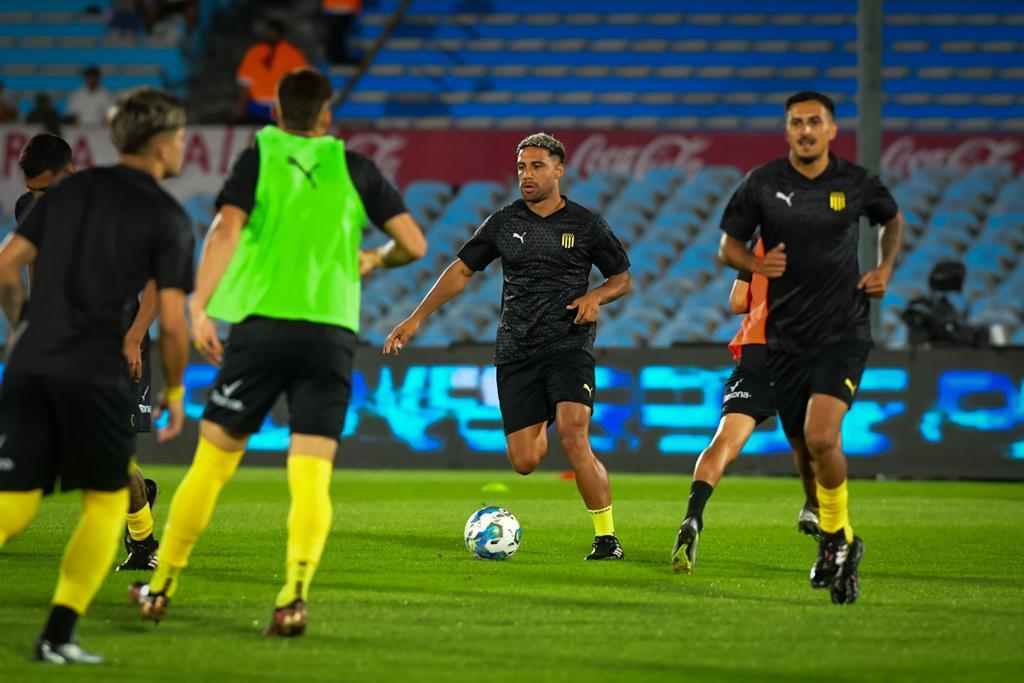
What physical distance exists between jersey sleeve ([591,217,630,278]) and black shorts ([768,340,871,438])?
174 centimetres

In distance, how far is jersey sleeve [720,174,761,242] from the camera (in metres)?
7.92

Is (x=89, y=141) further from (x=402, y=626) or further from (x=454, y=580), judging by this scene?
(x=402, y=626)

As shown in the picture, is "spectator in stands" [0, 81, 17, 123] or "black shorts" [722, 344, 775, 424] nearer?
"black shorts" [722, 344, 775, 424]

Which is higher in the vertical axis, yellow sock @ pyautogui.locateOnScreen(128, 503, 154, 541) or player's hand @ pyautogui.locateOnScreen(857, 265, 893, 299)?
player's hand @ pyautogui.locateOnScreen(857, 265, 893, 299)

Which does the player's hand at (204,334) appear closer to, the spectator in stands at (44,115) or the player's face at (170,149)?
the player's face at (170,149)

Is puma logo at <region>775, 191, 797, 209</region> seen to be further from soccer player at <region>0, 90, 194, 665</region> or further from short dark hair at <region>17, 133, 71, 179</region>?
short dark hair at <region>17, 133, 71, 179</region>

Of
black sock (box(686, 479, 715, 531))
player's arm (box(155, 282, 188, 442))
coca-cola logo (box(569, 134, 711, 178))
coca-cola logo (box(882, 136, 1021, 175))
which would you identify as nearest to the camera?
player's arm (box(155, 282, 188, 442))

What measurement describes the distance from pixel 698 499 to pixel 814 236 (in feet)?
5.94

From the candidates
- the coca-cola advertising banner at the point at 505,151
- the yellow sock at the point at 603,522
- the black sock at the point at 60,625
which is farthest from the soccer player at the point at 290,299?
the coca-cola advertising banner at the point at 505,151

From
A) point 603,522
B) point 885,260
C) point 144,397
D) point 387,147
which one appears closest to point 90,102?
point 387,147

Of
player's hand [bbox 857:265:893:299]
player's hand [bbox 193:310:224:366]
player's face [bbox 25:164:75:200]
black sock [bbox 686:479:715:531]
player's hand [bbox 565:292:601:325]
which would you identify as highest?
player's face [bbox 25:164:75:200]

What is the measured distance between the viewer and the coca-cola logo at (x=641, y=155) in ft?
77.4

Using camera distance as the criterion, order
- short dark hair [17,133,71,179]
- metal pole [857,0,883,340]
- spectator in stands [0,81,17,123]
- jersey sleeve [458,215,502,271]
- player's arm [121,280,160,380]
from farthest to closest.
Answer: spectator in stands [0,81,17,123], metal pole [857,0,883,340], jersey sleeve [458,215,502,271], short dark hair [17,133,71,179], player's arm [121,280,160,380]

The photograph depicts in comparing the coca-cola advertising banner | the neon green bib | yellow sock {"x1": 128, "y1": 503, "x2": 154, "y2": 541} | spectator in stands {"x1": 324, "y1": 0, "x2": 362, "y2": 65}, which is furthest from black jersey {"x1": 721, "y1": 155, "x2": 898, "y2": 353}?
spectator in stands {"x1": 324, "y1": 0, "x2": 362, "y2": 65}
